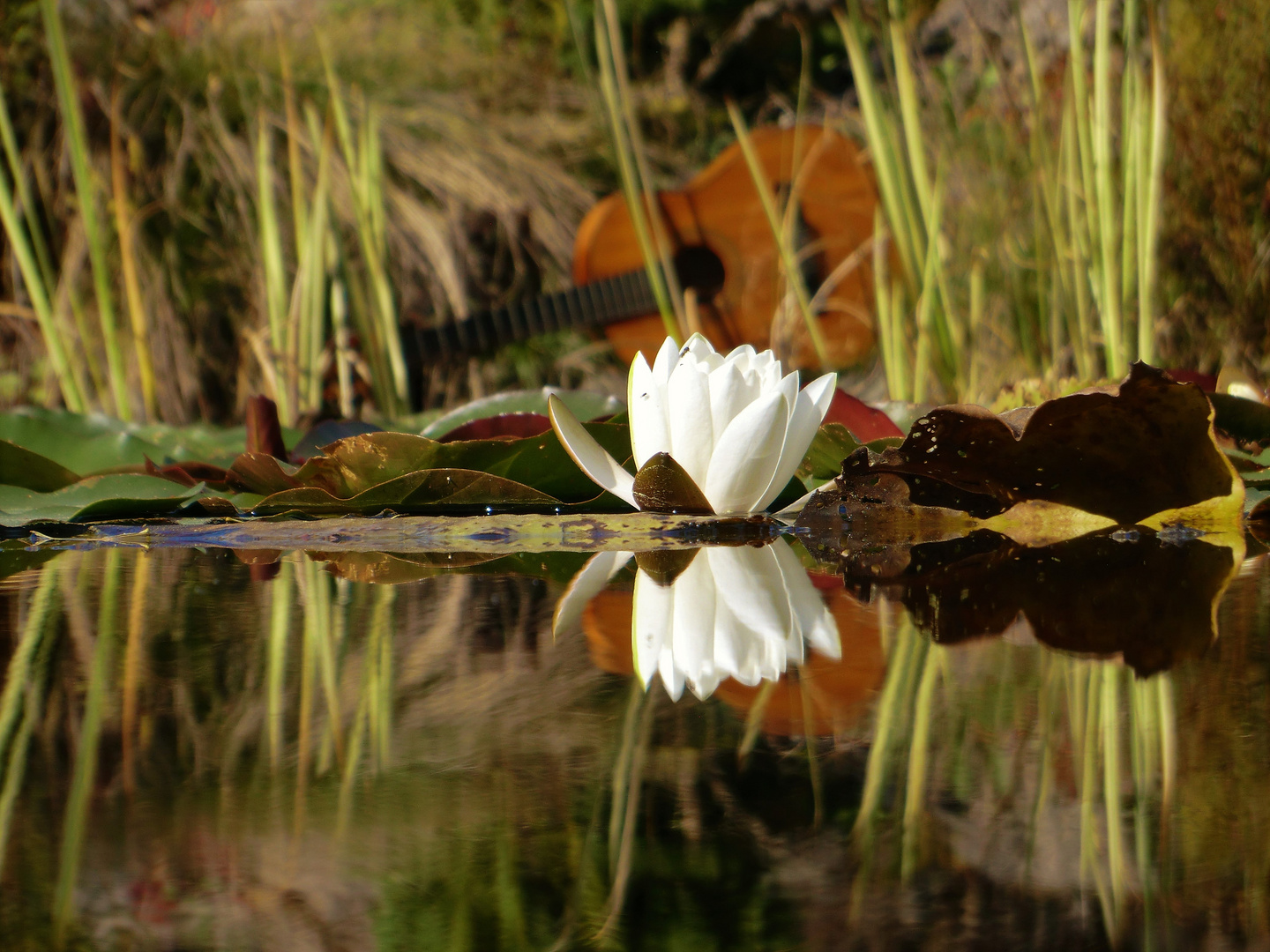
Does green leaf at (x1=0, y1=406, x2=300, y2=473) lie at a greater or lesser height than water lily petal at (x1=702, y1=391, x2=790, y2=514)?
greater

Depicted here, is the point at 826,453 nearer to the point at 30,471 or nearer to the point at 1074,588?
the point at 1074,588

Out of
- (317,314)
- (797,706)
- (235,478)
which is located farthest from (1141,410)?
(317,314)

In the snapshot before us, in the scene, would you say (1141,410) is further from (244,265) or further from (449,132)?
(449,132)

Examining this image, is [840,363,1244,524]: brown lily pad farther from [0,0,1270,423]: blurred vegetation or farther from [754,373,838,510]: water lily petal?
[0,0,1270,423]: blurred vegetation

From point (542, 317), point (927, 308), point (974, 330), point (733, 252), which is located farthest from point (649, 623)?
point (733, 252)

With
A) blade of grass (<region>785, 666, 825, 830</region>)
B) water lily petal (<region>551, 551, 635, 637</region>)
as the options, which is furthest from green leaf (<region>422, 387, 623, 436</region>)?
blade of grass (<region>785, 666, 825, 830</region>)

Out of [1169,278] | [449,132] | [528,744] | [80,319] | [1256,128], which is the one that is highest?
[449,132]
